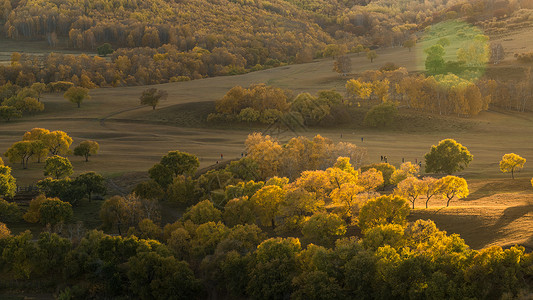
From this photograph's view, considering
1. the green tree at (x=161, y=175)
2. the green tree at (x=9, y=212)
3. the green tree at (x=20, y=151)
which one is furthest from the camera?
Answer: the green tree at (x=20, y=151)

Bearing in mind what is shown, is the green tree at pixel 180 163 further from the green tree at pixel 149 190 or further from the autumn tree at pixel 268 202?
the autumn tree at pixel 268 202

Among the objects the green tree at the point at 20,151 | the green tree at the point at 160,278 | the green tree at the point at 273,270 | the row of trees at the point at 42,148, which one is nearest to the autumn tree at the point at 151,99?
the row of trees at the point at 42,148

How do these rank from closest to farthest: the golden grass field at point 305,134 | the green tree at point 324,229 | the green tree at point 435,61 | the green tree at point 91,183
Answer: the golden grass field at point 305,134
the green tree at point 324,229
the green tree at point 91,183
the green tree at point 435,61

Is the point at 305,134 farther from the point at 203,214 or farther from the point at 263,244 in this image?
the point at 263,244

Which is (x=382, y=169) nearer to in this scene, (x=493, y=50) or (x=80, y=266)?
(x=80, y=266)

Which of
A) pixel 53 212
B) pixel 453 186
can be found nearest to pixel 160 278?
pixel 53 212

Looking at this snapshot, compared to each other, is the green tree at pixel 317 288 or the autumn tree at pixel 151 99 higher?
the autumn tree at pixel 151 99

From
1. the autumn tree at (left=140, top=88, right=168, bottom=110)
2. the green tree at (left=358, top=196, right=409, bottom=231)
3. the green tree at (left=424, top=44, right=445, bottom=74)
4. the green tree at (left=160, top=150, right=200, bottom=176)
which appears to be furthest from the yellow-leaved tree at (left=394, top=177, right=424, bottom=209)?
the green tree at (left=424, top=44, right=445, bottom=74)
